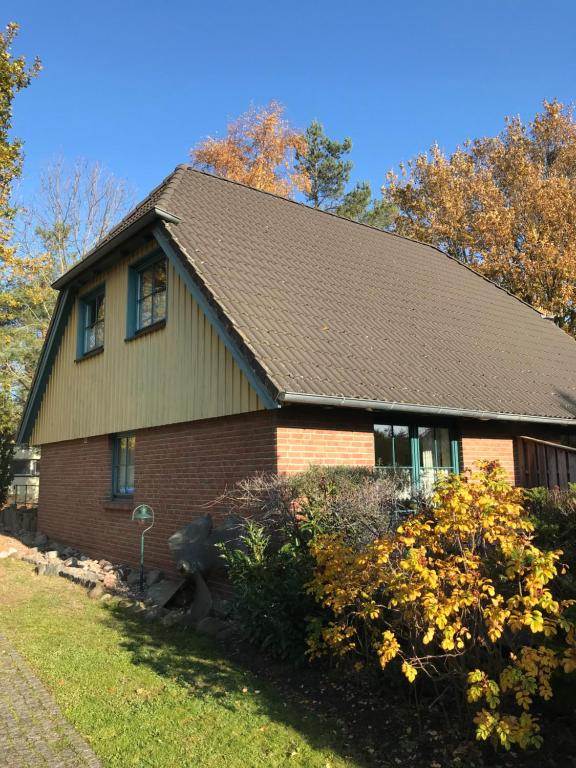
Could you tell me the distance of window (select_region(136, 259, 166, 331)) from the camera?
1085cm

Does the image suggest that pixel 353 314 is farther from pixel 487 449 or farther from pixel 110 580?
pixel 110 580

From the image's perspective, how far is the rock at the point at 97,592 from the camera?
8766 mm

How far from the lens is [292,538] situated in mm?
6402

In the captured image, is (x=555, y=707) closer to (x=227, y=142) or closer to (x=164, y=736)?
(x=164, y=736)

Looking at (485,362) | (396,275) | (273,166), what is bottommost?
(485,362)

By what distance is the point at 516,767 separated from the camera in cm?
388

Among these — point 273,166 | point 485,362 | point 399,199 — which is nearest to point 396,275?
point 485,362

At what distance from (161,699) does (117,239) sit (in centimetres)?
812

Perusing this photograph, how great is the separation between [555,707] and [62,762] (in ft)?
10.7

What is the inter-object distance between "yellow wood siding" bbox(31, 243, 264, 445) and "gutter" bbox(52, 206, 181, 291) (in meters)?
0.40

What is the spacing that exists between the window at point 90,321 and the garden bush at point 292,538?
24.4 ft

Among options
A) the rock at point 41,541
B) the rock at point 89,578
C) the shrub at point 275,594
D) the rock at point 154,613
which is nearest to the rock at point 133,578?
the rock at point 89,578

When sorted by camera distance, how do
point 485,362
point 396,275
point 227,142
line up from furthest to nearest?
1. point 227,142
2. point 396,275
3. point 485,362

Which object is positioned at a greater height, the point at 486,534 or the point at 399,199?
the point at 399,199
